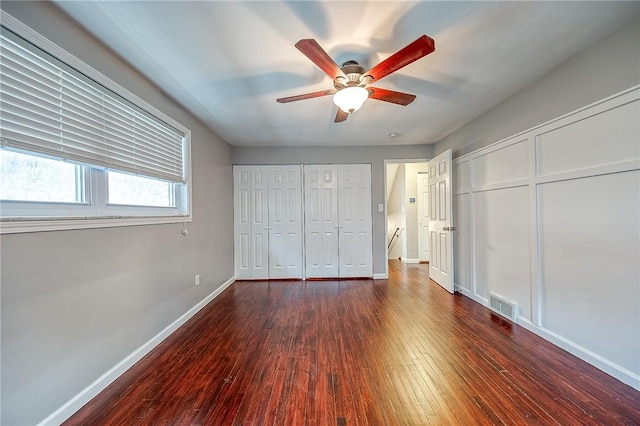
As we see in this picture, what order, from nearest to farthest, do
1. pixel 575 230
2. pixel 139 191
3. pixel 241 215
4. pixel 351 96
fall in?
pixel 351 96
pixel 575 230
pixel 139 191
pixel 241 215

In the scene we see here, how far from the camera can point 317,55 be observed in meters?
1.50

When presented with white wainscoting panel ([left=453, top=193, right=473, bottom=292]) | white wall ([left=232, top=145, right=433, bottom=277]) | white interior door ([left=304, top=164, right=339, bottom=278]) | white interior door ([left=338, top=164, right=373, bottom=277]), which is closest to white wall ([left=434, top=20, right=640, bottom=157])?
white wainscoting panel ([left=453, top=193, right=473, bottom=292])

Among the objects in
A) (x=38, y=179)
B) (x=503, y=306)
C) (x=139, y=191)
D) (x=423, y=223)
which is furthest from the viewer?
(x=423, y=223)

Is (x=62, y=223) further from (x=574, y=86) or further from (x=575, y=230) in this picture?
(x=574, y=86)

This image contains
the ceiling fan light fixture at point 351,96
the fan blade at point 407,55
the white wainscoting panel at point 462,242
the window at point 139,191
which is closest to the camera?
the fan blade at point 407,55

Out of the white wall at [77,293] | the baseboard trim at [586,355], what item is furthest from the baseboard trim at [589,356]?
the white wall at [77,293]

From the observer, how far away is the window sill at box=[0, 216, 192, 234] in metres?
1.22

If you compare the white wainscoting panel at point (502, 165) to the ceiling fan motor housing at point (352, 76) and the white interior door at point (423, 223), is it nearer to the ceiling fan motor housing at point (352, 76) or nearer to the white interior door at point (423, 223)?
the ceiling fan motor housing at point (352, 76)

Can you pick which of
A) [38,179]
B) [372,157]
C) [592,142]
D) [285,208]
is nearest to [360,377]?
[38,179]

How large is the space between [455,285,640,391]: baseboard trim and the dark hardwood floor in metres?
0.04

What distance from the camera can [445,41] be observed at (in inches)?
68.7

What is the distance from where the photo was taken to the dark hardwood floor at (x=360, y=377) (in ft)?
4.79

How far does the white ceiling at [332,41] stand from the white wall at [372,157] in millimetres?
1668

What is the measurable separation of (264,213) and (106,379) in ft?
9.72
